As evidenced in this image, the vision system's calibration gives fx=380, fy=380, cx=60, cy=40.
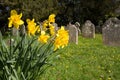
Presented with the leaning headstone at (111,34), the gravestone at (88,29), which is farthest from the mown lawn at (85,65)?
the gravestone at (88,29)

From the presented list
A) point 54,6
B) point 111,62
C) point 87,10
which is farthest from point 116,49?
point 87,10

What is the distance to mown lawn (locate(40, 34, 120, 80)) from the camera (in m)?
10.0

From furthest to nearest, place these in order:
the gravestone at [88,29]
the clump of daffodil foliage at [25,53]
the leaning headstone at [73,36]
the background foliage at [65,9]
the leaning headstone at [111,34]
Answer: the background foliage at [65,9]
the gravestone at [88,29]
the leaning headstone at [73,36]
the leaning headstone at [111,34]
the clump of daffodil foliage at [25,53]

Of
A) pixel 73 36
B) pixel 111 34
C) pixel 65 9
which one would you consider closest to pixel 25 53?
pixel 111 34

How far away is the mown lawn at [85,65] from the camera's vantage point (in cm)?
1002

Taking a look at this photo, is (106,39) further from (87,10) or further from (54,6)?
(87,10)

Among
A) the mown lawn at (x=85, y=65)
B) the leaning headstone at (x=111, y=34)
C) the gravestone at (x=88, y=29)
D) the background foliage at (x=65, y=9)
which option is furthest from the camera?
the background foliage at (x=65, y=9)

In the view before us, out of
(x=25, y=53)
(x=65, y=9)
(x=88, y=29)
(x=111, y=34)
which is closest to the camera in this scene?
(x=25, y=53)

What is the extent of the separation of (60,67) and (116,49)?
162 inches

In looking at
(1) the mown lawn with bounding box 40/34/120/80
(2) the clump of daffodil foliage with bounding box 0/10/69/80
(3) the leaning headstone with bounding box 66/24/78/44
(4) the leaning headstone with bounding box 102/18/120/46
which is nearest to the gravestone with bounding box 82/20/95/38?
(3) the leaning headstone with bounding box 66/24/78/44

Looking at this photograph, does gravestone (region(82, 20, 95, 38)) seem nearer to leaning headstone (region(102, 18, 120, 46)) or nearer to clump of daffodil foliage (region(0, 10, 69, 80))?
leaning headstone (region(102, 18, 120, 46))

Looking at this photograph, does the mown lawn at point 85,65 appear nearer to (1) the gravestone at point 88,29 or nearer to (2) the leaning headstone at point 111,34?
(2) the leaning headstone at point 111,34

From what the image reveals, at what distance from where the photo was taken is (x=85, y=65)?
1135 cm

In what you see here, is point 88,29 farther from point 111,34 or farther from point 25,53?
point 25,53
